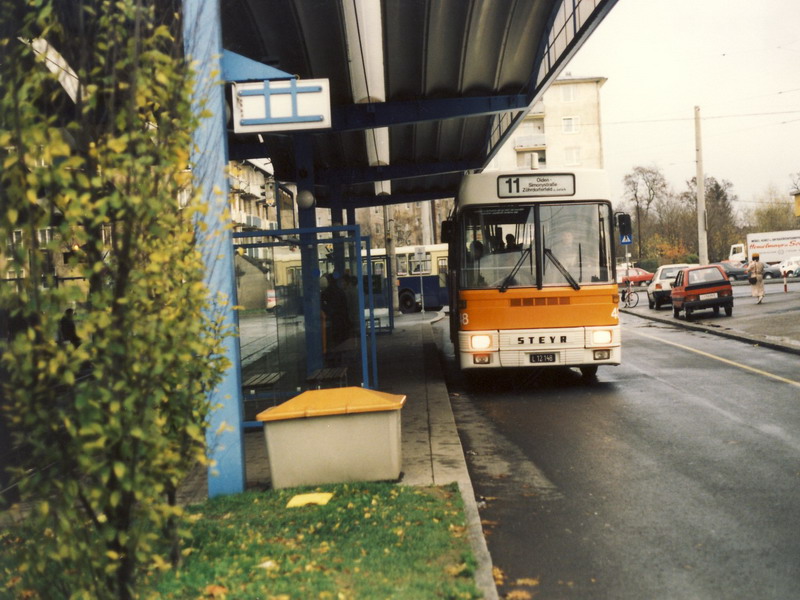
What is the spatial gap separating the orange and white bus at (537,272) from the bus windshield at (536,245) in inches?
0.6

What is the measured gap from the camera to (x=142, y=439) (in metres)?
3.05

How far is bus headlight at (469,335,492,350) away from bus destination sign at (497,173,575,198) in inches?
88.5

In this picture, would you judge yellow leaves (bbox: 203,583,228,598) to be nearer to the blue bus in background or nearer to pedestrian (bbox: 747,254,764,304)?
pedestrian (bbox: 747,254,764,304)

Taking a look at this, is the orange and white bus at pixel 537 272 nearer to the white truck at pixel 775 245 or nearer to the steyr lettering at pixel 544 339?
the steyr lettering at pixel 544 339

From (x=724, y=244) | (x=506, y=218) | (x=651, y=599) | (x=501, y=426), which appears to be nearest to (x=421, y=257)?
(x=506, y=218)

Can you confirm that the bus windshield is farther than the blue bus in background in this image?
No

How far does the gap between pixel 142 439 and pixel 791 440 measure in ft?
24.7

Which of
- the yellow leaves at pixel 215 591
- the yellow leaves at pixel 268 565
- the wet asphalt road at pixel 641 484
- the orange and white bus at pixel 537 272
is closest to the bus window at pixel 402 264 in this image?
the wet asphalt road at pixel 641 484

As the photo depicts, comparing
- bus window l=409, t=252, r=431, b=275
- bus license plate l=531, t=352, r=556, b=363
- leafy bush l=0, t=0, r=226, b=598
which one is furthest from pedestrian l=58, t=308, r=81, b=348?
bus window l=409, t=252, r=431, b=275

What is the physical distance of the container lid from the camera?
22.5 feet

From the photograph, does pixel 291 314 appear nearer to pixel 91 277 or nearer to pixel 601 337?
pixel 601 337

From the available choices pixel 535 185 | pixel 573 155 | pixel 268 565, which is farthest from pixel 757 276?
pixel 573 155

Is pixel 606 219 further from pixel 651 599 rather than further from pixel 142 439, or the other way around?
pixel 142 439

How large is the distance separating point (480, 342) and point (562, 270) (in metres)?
1.68
